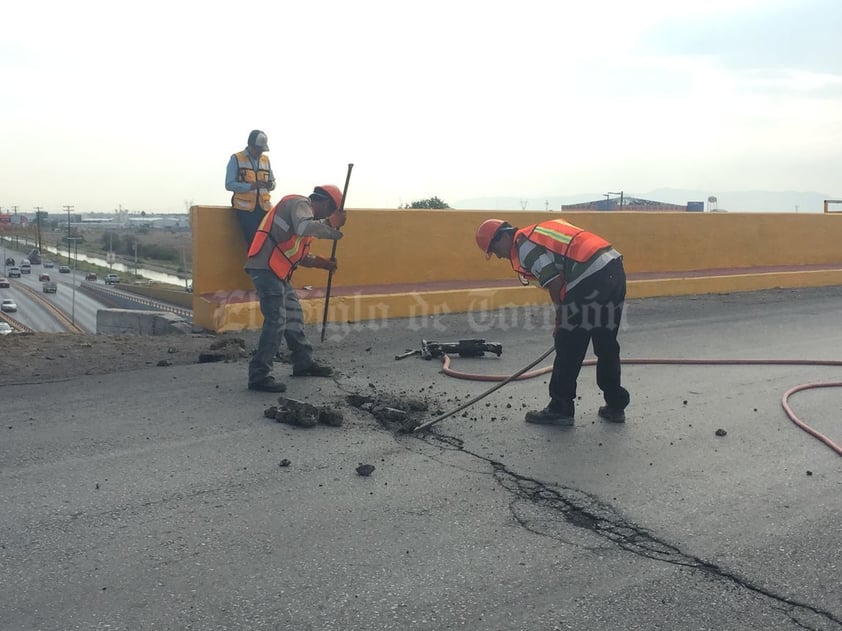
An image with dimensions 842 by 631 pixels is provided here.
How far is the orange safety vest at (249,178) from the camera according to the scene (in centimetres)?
905

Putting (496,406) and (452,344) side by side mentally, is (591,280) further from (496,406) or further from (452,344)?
(452,344)

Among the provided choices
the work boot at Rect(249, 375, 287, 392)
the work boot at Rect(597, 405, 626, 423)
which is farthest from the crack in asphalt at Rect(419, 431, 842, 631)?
the work boot at Rect(249, 375, 287, 392)

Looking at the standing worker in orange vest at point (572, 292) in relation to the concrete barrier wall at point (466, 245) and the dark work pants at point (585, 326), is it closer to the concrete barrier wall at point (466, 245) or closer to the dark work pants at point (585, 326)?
the dark work pants at point (585, 326)

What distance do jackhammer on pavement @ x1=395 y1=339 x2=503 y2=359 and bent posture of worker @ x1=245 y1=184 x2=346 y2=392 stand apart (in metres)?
1.41

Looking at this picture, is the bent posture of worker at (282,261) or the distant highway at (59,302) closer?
the bent posture of worker at (282,261)

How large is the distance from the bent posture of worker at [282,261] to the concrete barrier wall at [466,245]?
2294 mm

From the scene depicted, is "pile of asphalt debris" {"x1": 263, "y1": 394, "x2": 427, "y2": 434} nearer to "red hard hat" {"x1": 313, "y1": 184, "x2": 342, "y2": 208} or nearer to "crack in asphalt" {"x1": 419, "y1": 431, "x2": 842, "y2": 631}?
"crack in asphalt" {"x1": 419, "y1": 431, "x2": 842, "y2": 631}

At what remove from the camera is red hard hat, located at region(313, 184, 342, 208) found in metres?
6.51

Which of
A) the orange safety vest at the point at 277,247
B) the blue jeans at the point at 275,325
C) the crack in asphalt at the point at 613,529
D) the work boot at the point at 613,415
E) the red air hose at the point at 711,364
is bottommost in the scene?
the crack in asphalt at the point at 613,529

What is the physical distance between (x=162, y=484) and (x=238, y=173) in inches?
219

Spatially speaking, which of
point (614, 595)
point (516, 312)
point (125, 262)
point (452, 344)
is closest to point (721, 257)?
point (516, 312)

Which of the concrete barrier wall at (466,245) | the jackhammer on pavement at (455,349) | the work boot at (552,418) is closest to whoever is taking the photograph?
the work boot at (552,418)

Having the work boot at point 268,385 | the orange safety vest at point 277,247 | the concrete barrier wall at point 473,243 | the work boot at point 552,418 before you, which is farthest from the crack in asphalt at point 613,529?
the concrete barrier wall at point 473,243

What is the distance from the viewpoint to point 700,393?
21.2 feet
